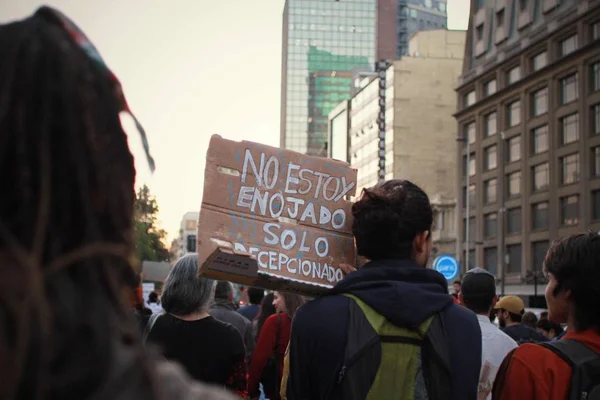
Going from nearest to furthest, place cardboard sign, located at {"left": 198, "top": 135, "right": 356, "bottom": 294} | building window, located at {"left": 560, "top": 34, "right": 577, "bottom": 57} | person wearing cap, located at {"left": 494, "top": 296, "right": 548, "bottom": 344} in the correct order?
1. cardboard sign, located at {"left": 198, "top": 135, "right": 356, "bottom": 294}
2. person wearing cap, located at {"left": 494, "top": 296, "right": 548, "bottom": 344}
3. building window, located at {"left": 560, "top": 34, "right": 577, "bottom": 57}

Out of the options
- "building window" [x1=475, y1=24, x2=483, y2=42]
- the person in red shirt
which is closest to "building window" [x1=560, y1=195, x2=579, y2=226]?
"building window" [x1=475, y1=24, x2=483, y2=42]

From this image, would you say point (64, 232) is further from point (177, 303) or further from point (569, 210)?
point (569, 210)

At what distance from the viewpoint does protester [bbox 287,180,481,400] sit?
2.85 m

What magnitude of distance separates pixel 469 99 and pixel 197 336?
206 ft

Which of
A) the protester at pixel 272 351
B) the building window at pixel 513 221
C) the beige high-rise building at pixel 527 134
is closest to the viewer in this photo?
the protester at pixel 272 351

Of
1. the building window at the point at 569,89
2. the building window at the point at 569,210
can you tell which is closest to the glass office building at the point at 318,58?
the building window at the point at 569,89

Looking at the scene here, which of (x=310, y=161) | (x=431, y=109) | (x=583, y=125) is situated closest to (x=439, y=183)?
(x=431, y=109)

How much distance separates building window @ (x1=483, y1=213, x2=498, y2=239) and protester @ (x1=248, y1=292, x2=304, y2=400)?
54750 millimetres

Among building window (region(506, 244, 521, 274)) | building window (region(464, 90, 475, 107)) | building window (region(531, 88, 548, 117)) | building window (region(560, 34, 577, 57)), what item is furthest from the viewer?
building window (region(464, 90, 475, 107))

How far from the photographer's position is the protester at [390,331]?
2848 millimetres

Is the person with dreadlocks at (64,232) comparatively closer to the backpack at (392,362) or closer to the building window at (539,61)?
the backpack at (392,362)

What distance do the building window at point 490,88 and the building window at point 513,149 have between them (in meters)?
4.74

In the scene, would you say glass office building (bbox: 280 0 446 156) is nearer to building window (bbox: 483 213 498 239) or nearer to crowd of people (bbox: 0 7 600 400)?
building window (bbox: 483 213 498 239)

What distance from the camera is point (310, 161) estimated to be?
3615 mm
